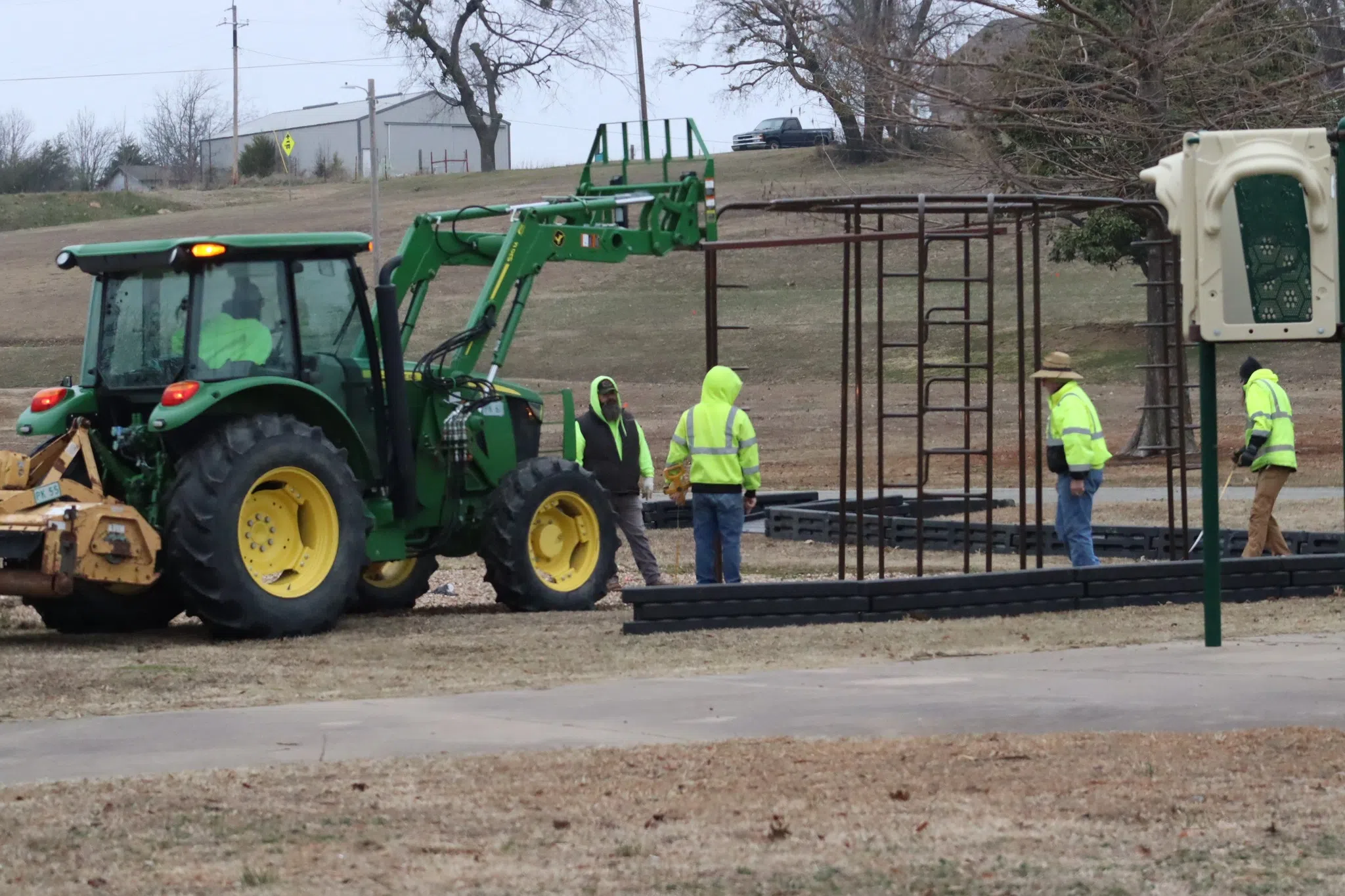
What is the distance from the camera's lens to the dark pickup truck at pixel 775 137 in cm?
7581

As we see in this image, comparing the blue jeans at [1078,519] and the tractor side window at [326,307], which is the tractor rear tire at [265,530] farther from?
the blue jeans at [1078,519]

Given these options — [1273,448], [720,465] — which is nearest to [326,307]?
[720,465]

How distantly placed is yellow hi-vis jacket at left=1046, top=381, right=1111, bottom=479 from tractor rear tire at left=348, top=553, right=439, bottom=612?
473 centimetres

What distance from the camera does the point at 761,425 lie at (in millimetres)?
32188

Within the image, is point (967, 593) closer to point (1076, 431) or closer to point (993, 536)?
point (1076, 431)

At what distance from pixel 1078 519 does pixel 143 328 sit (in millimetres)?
6844

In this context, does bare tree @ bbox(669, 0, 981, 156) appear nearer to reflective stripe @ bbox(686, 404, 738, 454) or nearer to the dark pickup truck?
reflective stripe @ bbox(686, 404, 738, 454)

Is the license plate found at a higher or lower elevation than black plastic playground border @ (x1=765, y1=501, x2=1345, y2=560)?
higher

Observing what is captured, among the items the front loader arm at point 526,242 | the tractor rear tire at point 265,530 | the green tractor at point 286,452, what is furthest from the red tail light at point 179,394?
the front loader arm at point 526,242

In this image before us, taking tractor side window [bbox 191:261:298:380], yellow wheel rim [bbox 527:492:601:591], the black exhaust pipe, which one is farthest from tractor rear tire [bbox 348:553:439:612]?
tractor side window [bbox 191:261:298:380]

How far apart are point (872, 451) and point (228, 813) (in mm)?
23006

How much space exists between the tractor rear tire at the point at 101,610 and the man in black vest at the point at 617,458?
354cm

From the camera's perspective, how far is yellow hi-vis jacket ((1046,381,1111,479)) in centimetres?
1384

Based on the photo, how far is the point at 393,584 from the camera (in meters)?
13.9
